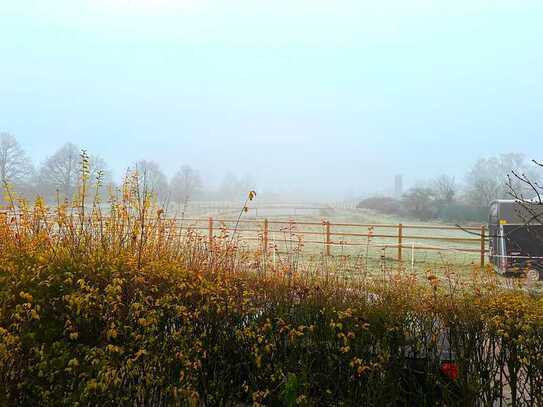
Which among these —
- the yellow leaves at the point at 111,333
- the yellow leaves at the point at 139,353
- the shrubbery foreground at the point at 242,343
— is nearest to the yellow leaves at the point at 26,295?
the shrubbery foreground at the point at 242,343

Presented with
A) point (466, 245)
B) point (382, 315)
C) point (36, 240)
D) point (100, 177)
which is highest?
point (100, 177)

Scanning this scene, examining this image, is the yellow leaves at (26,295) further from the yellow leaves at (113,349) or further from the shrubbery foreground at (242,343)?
the yellow leaves at (113,349)

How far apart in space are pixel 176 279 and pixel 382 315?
3.30ft

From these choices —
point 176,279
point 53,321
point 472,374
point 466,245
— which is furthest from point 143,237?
point 466,245

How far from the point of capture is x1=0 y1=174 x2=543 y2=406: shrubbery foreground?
1.83 m

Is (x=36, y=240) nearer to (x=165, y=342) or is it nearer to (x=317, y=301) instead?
(x=165, y=342)

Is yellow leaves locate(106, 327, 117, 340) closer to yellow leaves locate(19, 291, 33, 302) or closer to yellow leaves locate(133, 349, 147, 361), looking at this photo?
yellow leaves locate(133, 349, 147, 361)

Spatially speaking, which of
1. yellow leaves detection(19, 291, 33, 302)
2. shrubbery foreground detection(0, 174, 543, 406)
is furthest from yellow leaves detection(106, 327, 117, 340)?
yellow leaves detection(19, 291, 33, 302)

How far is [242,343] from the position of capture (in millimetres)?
2008

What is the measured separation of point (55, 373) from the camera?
5.85ft

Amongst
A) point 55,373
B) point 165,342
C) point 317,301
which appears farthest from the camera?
point 317,301

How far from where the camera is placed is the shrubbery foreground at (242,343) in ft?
5.99

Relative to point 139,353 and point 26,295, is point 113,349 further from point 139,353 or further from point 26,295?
point 26,295

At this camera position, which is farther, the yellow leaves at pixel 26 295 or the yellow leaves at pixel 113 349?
the yellow leaves at pixel 26 295
